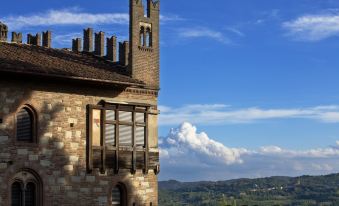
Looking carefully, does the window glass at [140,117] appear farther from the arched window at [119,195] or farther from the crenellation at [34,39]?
the crenellation at [34,39]

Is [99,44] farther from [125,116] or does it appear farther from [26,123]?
[26,123]

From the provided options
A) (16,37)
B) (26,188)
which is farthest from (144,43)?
(26,188)

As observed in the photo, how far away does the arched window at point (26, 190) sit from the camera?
82.9 ft

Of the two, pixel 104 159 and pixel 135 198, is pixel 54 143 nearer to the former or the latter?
pixel 104 159

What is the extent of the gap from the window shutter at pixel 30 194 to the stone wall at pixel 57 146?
0.45 meters

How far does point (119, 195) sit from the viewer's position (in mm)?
28375

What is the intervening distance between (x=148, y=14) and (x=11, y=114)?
339 inches

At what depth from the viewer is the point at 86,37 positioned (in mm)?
31906

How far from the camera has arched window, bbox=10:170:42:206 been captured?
995 inches

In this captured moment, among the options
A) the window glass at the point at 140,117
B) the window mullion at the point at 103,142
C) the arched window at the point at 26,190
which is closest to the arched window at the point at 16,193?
the arched window at the point at 26,190

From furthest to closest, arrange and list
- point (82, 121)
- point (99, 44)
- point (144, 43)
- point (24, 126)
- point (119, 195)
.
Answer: point (99, 44) → point (144, 43) → point (119, 195) → point (82, 121) → point (24, 126)

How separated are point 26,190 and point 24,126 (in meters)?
2.42

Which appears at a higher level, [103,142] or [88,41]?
[88,41]

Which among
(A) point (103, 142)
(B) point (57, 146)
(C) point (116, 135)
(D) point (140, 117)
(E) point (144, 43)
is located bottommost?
(B) point (57, 146)
